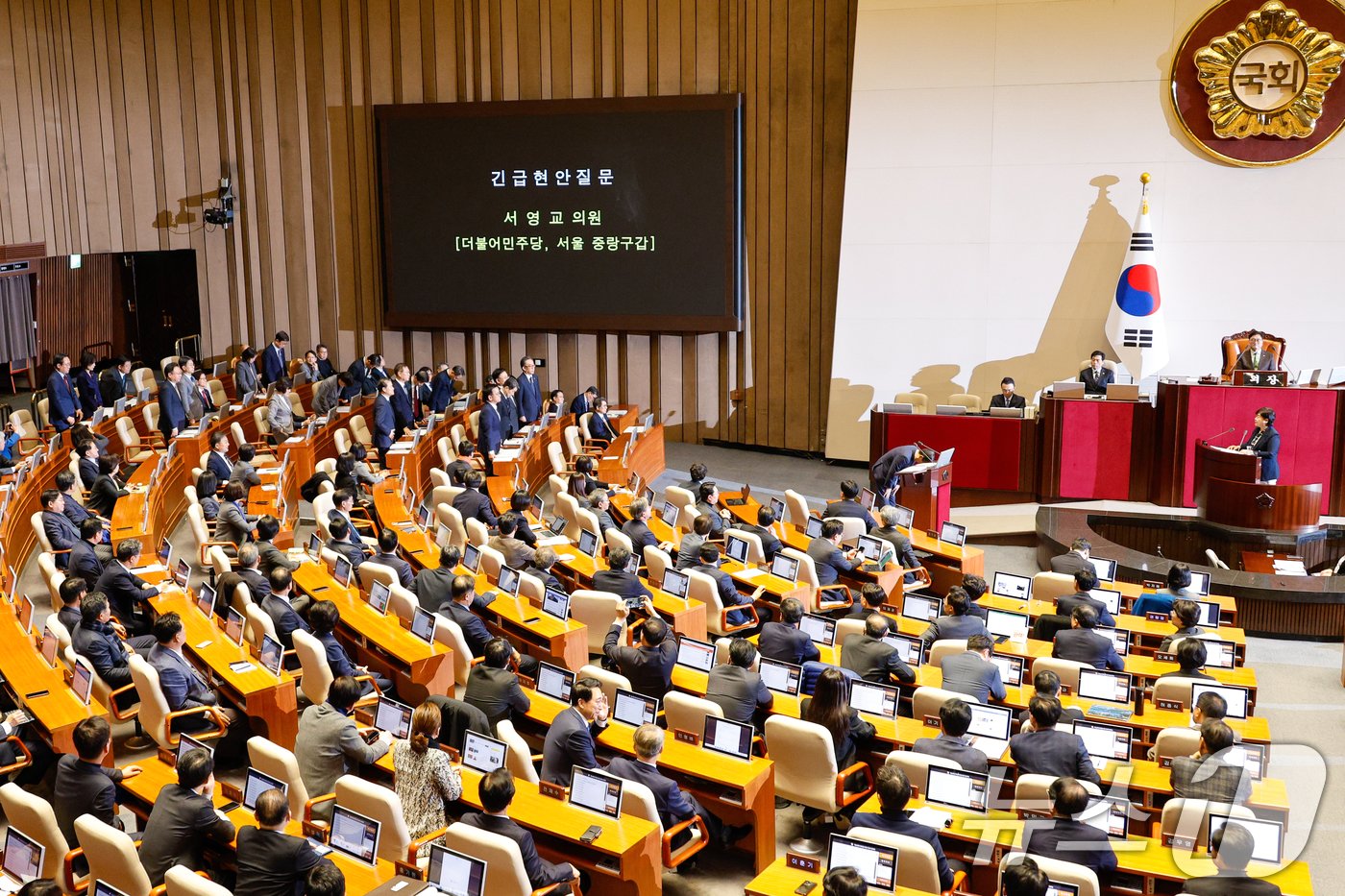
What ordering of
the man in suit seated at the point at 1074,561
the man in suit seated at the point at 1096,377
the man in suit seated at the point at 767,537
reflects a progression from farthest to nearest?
the man in suit seated at the point at 1096,377, the man in suit seated at the point at 767,537, the man in suit seated at the point at 1074,561

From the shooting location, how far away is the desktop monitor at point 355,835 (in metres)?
5.38

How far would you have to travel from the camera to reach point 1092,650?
7.82m

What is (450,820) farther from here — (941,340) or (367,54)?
(367,54)

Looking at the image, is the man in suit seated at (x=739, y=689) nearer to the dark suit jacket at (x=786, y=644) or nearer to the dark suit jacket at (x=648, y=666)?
the dark suit jacket at (x=648, y=666)

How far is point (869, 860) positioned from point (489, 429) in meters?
9.76

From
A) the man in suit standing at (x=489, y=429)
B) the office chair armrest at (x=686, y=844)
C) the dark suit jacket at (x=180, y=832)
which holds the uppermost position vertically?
the man in suit standing at (x=489, y=429)

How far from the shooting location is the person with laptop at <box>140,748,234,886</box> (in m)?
5.53

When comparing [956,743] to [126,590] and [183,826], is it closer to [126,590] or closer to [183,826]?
[183,826]

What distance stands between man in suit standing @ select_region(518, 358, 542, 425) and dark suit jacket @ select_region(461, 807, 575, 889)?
33.7ft

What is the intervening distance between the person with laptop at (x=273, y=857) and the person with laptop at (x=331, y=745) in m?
1.04

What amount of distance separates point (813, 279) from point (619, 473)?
4.74 m

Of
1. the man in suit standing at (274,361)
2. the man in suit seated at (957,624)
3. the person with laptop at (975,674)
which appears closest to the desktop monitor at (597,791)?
the person with laptop at (975,674)

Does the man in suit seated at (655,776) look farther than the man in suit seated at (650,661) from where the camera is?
No

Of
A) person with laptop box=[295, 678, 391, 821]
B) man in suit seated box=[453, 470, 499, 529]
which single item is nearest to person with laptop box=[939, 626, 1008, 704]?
person with laptop box=[295, 678, 391, 821]
